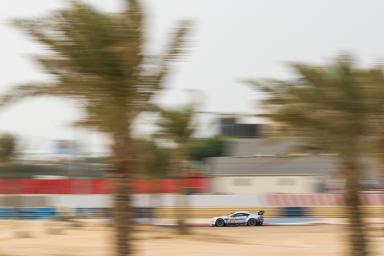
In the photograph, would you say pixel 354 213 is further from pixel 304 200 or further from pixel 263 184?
pixel 263 184

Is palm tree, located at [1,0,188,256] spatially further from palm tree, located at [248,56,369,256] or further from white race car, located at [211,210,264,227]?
white race car, located at [211,210,264,227]

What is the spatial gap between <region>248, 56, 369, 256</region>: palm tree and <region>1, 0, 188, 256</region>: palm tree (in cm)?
269

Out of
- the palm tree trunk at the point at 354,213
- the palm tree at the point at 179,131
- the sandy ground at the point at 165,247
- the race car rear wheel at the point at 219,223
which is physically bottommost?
the race car rear wheel at the point at 219,223

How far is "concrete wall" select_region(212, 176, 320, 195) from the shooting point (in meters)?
47.0

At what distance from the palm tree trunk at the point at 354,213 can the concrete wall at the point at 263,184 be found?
34183 mm

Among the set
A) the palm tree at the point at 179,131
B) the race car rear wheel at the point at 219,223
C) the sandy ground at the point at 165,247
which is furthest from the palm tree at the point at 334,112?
the race car rear wheel at the point at 219,223

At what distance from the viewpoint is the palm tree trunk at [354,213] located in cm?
1295

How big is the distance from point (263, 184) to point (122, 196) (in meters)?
36.7

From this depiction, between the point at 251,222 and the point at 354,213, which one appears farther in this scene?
the point at 251,222

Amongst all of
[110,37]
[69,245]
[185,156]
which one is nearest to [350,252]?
[110,37]

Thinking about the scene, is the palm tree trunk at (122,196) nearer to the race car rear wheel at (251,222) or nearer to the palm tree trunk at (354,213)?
the palm tree trunk at (354,213)

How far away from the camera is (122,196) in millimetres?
11758

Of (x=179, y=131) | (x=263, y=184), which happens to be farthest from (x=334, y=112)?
(x=263, y=184)

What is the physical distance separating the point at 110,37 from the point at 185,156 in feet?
53.5
